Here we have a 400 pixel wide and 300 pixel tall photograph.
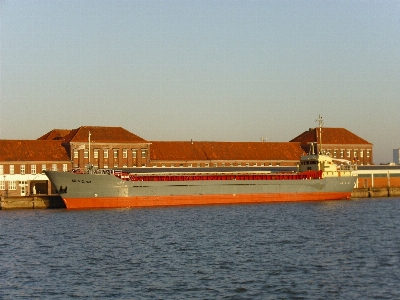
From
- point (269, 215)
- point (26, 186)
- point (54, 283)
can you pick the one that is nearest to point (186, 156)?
point (26, 186)

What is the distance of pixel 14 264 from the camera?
34750 mm

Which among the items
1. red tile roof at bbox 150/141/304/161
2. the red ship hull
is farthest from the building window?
red tile roof at bbox 150/141/304/161

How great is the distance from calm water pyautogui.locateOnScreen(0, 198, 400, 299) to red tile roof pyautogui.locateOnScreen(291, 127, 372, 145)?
59.4 meters

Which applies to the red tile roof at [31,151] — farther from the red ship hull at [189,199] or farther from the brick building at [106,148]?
the red ship hull at [189,199]

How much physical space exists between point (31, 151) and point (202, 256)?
62913 millimetres

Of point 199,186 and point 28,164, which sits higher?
point 28,164

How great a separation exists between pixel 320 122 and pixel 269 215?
25.6 meters

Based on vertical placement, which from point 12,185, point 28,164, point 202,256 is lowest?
point 202,256

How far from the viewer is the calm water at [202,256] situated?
2852cm

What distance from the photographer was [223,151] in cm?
11238

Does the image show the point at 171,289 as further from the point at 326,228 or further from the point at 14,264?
the point at 326,228

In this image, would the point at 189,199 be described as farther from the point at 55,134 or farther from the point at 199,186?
the point at 55,134

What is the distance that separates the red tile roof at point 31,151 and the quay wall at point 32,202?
70.9ft

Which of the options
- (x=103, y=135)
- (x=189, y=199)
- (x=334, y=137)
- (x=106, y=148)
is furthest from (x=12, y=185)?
(x=334, y=137)
